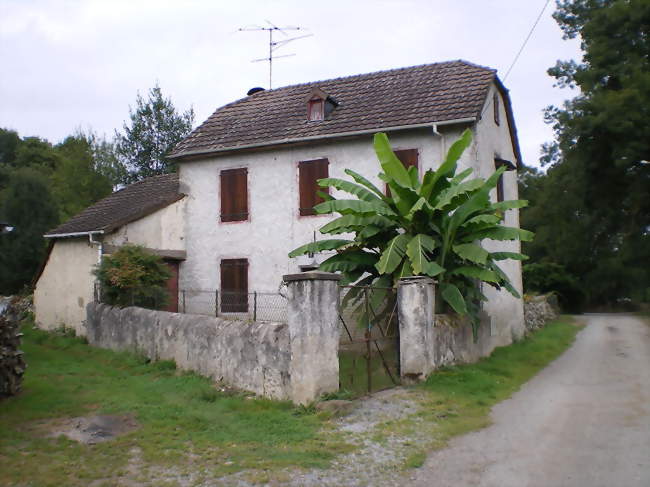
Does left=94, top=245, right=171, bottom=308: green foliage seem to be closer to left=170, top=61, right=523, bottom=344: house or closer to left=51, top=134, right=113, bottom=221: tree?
left=170, top=61, right=523, bottom=344: house

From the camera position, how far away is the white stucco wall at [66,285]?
57.1 feet

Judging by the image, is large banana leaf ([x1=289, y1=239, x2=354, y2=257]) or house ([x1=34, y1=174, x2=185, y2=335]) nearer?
large banana leaf ([x1=289, y1=239, x2=354, y2=257])

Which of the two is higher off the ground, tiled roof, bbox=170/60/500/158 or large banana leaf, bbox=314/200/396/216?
tiled roof, bbox=170/60/500/158

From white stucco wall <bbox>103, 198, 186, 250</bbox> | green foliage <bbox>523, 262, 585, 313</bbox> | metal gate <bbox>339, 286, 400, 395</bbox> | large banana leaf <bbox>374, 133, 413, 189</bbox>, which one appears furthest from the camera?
green foliage <bbox>523, 262, 585, 313</bbox>

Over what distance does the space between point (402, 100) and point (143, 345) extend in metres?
9.34

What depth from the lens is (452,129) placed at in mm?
15539

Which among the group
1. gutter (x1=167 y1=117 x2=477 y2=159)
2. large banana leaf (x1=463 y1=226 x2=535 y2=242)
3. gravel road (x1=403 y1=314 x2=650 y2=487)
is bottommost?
gravel road (x1=403 y1=314 x2=650 y2=487)

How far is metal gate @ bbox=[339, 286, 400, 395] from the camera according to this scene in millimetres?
9445

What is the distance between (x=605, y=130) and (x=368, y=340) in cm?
1964

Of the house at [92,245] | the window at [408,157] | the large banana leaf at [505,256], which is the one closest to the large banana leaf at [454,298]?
the large banana leaf at [505,256]

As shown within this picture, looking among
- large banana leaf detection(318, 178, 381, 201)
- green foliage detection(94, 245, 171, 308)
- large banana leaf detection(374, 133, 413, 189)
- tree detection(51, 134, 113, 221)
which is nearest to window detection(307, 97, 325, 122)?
Answer: large banana leaf detection(318, 178, 381, 201)

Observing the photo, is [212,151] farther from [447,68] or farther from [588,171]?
[588,171]

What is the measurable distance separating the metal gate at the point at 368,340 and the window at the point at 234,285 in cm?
773

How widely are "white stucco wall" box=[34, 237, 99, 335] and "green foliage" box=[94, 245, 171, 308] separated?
2633mm
